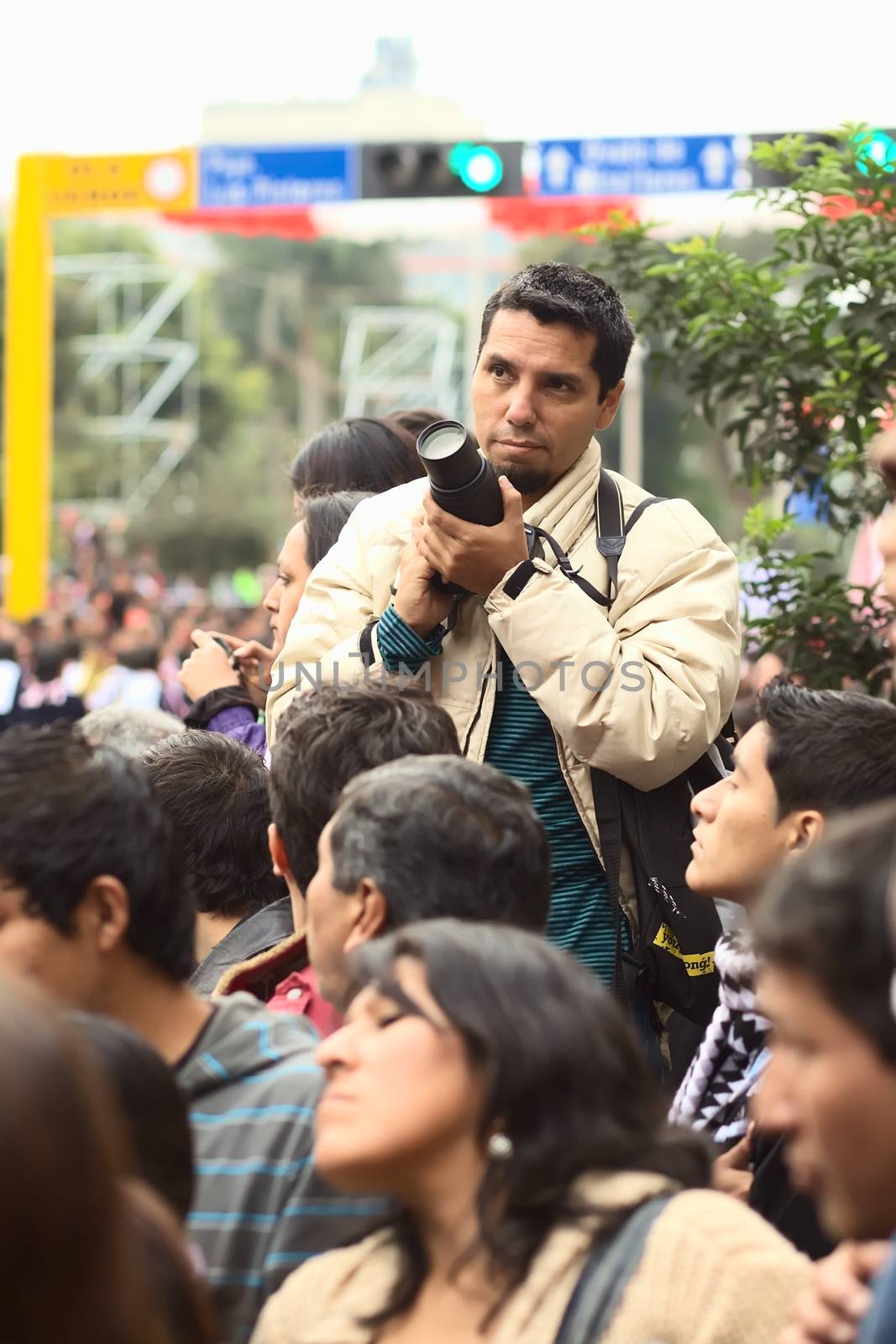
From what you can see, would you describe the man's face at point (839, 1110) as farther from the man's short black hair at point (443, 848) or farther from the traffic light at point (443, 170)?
the traffic light at point (443, 170)

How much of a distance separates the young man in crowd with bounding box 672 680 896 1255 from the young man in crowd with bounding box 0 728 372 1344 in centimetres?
79

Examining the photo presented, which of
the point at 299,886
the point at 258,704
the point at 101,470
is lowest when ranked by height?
the point at 101,470

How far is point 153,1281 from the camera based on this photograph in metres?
1.65

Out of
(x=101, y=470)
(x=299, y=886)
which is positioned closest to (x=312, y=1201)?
(x=299, y=886)

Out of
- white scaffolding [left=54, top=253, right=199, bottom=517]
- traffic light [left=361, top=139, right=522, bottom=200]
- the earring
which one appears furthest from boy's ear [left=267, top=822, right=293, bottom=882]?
white scaffolding [left=54, top=253, right=199, bottom=517]

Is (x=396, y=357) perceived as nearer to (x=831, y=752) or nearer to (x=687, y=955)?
(x=687, y=955)

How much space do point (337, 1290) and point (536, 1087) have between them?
367mm

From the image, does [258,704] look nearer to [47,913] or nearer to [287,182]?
Result: [47,913]

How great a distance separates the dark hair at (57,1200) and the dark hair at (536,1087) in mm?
686

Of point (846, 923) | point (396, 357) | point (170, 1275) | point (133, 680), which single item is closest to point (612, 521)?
point (846, 923)

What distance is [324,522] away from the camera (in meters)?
4.60

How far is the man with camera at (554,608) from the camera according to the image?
11.2 ft

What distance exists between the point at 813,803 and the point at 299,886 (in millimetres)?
878

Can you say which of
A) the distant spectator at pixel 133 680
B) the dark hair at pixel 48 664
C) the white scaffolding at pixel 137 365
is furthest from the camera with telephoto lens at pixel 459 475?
the white scaffolding at pixel 137 365
